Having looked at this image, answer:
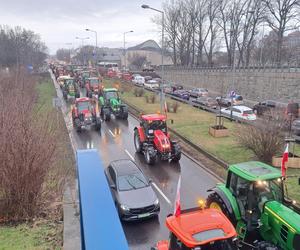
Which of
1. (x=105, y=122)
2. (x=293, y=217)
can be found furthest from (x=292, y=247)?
(x=105, y=122)

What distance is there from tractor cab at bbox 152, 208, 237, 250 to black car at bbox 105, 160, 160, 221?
3468 millimetres

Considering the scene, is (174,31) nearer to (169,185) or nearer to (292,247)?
(169,185)

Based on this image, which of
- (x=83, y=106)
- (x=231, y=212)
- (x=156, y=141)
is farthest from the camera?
(x=83, y=106)

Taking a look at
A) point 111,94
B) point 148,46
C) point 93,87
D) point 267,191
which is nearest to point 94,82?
point 93,87

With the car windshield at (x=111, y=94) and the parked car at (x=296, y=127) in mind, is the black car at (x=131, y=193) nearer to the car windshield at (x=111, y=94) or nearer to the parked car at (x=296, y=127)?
the parked car at (x=296, y=127)

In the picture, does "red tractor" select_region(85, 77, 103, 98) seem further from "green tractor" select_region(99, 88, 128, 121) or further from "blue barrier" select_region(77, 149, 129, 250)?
"blue barrier" select_region(77, 149, 129, 250)

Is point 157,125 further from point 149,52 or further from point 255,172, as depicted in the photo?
point 149,52

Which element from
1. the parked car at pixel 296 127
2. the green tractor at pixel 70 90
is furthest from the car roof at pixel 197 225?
the green tractor at pixel 70 90

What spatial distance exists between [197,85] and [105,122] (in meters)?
40.6

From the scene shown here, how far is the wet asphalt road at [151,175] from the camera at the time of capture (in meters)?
10.8

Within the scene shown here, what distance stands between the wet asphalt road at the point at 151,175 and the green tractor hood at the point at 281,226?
131 inches

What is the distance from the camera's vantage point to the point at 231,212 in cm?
909

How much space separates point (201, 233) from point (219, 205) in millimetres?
2897

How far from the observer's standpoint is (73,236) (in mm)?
8766
